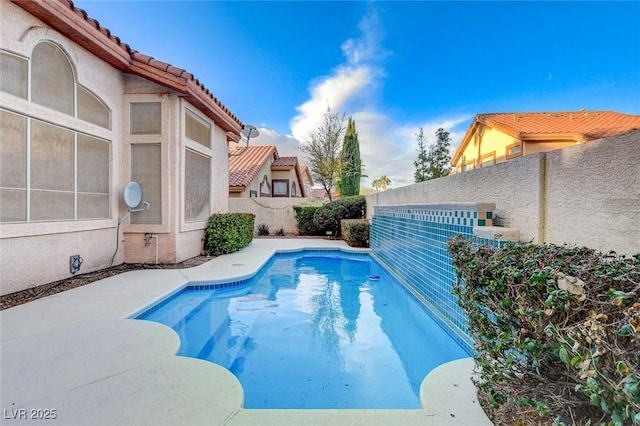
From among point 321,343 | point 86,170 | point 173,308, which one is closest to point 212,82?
point 86,170

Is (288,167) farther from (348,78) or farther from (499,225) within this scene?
(499,225)

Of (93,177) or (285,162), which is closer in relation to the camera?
(93,177)

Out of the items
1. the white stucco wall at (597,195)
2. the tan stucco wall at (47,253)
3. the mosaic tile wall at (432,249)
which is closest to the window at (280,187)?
the mosaic tile wall at (432,249)

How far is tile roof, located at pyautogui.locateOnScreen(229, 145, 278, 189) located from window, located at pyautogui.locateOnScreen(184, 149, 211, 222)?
9249mm

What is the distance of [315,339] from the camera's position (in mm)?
5586

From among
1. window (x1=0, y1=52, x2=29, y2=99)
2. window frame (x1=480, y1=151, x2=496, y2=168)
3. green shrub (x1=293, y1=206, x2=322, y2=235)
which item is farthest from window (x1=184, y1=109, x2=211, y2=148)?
window frame (x1=480, y1=151, x2=496, y2=168)

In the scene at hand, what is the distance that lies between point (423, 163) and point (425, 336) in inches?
807

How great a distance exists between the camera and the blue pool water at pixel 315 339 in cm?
400

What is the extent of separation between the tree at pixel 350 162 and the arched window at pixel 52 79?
22837 mm

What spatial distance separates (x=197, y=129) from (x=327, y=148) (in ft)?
59.8

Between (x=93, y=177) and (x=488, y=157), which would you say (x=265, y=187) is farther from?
(x=93, y=177)

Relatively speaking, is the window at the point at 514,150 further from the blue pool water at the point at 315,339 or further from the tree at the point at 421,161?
the blue pool water at the point at 315,339

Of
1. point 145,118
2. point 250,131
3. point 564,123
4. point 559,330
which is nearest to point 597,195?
point 559,330

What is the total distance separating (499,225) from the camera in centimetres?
484
